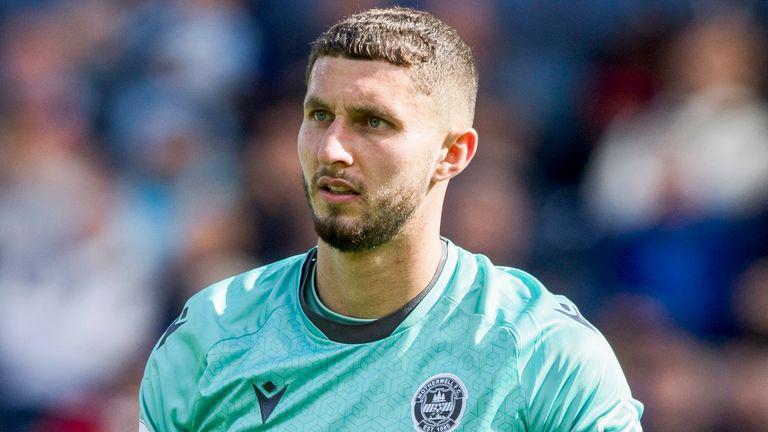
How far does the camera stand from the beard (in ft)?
12.2

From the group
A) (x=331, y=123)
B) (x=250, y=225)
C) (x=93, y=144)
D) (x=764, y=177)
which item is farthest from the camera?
(x=93, y=144)

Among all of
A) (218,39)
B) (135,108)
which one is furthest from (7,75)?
(218,39)

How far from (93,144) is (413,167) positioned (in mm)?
4719

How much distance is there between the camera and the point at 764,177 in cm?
692

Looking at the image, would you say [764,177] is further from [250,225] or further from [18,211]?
[18,211]

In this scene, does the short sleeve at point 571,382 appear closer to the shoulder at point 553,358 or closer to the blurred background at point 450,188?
the shoulder at point 553,358

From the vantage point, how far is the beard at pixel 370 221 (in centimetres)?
371

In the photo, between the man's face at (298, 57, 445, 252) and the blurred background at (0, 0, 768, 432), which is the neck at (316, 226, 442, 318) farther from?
the blurred background at (0, 0, 768, 432)

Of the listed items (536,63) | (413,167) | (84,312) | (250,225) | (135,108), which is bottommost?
(84,312)

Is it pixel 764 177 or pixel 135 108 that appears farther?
pixel 135 108

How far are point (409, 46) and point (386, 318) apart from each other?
88cm

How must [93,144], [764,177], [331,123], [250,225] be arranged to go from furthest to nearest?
[93,144]
[250,225]
[764,177]
[331,123]

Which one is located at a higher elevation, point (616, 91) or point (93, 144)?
point (616, 91)

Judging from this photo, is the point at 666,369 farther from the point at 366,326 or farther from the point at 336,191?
the point at 336,191
